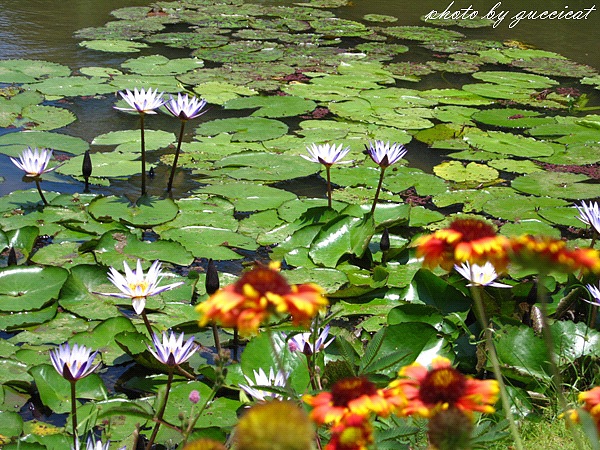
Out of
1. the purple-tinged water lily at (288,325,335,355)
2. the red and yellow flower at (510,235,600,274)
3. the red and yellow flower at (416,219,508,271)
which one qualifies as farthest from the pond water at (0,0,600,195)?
the red and yellow flower at (510,235,600,274)

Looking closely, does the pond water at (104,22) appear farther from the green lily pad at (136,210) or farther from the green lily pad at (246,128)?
the green lily pad at (136,210)

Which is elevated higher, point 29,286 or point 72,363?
point 72,363

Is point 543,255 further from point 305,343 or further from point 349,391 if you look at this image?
point 305,343

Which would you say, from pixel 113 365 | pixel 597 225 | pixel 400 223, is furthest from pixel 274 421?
pixel 400 223

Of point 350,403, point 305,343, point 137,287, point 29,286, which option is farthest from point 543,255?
point 29,286

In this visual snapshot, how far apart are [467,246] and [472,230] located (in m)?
0.05

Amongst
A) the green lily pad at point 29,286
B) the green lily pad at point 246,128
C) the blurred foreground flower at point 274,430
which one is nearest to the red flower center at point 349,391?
the blurred foreground flower at point 274,430

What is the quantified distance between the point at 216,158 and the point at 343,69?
2.52 meters

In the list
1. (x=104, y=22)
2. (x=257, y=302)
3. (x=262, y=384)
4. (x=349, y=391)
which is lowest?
(x=104, y=22)

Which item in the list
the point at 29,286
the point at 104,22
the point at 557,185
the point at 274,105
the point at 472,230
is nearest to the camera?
the point at 472,230

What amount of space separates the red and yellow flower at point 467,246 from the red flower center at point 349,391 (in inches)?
9.2

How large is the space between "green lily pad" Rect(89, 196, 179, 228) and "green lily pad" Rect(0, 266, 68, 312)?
581 mm

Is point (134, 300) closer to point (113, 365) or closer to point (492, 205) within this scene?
point (113, 365)

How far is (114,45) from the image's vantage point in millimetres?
6969
